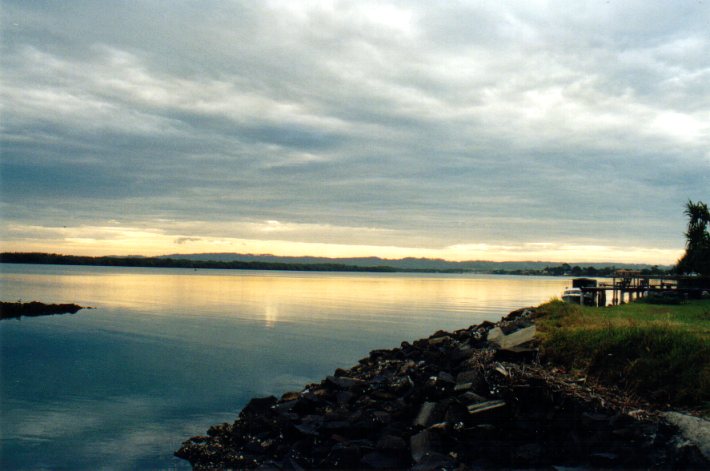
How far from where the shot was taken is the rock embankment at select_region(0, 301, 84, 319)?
52.6 m

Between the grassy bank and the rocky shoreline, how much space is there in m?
0.77

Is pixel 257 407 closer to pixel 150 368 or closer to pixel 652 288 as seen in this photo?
pixel 150 368

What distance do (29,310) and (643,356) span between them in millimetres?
55779

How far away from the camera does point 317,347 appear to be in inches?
1361

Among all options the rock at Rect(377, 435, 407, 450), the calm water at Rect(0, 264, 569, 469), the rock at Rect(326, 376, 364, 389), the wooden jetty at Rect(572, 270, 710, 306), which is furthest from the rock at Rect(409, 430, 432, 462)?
the wooden jetty at Rect(572, 270, 710, 306)

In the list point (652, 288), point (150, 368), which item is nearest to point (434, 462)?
point (150, 368)

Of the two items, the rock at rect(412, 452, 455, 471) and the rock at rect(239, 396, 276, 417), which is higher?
the rock at rect(412, 452, 455, 471)

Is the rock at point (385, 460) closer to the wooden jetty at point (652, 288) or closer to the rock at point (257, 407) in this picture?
the rock at point (257, 407)

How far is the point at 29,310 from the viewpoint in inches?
2128

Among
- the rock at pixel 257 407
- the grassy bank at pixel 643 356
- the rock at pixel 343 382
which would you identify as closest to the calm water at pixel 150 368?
the rock at pixel 257 407

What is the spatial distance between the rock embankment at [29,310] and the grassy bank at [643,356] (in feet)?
169

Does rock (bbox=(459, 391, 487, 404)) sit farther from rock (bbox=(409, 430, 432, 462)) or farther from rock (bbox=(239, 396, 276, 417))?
rock (bbox=(239, 396, 276, 417))

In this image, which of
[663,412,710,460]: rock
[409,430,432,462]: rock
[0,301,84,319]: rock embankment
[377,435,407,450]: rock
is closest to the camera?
[663,412,710,460]: rock

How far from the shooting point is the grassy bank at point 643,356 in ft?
40.4
